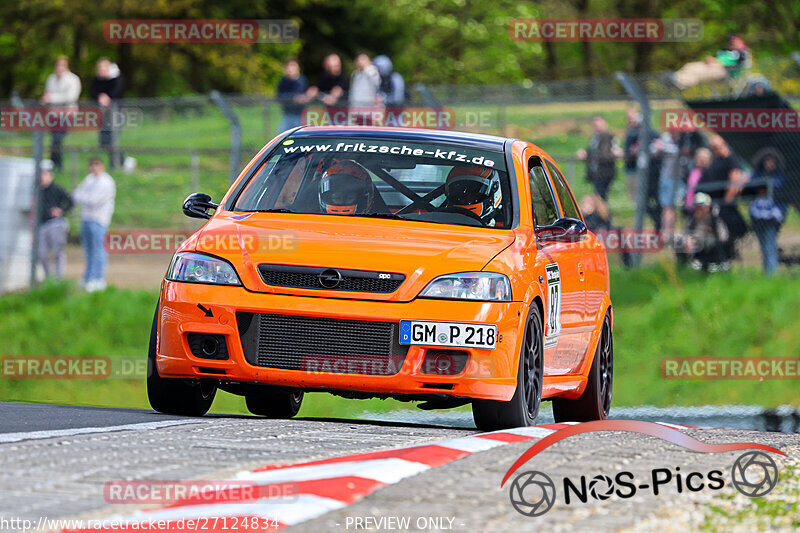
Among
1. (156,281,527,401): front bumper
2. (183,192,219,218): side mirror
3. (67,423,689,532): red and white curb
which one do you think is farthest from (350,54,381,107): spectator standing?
(67,423,689,532): red and white curb

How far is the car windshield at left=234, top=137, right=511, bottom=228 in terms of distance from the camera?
911 centimetres

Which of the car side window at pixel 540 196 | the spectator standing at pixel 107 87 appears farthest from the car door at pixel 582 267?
the spectator standing at pixel 107 87

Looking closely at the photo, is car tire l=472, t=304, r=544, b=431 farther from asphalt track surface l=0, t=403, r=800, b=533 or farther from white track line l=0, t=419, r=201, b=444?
white track line l=0, t=419, r=201, b=444

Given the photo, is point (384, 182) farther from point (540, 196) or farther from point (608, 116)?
point (608, 116)

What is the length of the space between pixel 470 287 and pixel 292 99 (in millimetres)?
11739

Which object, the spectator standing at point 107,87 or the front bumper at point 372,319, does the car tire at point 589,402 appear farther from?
the spectator standing at point 107,87

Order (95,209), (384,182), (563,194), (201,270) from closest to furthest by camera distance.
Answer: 1. (201,270)
2. (384,182)
3. (563,194)
4. (95,209)

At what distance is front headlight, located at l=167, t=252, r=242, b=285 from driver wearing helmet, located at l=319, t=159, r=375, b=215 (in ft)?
3.14

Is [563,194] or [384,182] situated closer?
[384,182]

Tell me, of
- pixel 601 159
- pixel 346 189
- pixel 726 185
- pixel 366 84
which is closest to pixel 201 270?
pixel 346 189

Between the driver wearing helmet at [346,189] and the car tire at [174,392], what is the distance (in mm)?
1257

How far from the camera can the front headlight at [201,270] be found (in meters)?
8.33

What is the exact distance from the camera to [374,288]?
816cm

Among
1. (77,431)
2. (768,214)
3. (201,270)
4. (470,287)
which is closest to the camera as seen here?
(77,431)
